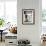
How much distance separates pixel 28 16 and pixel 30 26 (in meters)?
0.39

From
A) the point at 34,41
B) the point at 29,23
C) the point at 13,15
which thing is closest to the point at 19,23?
the point at 29,23

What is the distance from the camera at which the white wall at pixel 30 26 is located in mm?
5508

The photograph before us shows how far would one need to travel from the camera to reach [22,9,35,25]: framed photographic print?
18.2 feet

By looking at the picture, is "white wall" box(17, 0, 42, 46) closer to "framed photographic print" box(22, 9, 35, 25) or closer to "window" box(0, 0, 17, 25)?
"framed photographic print" box(22, 9, 35, 25)

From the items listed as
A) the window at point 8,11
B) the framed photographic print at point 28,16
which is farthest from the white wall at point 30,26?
the window at point 8,11

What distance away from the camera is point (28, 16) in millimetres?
5586

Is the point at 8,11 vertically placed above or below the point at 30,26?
above

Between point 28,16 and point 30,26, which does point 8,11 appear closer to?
point 28,16

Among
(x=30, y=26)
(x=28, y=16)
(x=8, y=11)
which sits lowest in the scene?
(x=30, y=26)

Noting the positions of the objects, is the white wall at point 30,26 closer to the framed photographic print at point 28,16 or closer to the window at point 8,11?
the framed photographic print at point 28,16

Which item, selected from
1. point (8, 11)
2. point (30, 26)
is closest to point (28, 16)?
point (30, 26)

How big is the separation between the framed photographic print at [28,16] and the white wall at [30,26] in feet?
0.37

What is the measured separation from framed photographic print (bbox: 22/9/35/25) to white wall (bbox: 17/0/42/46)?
0.11 m

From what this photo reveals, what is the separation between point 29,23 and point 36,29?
1.16 feet
